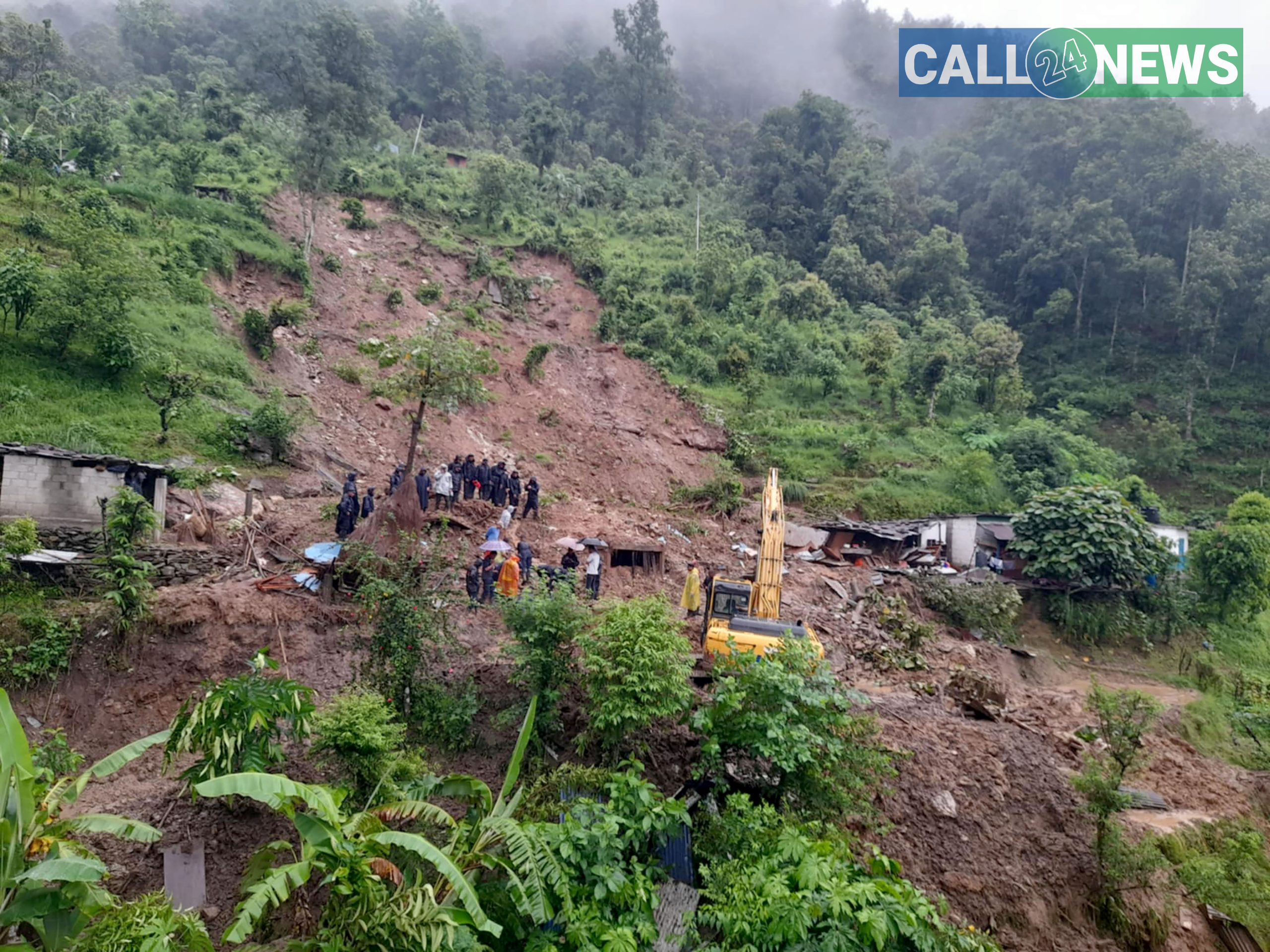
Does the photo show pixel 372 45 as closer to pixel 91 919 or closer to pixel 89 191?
pixel 89 191

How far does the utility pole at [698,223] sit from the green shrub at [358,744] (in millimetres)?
31303

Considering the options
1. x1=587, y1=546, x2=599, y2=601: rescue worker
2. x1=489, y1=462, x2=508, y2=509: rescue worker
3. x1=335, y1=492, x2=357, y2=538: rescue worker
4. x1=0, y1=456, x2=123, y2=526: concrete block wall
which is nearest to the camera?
x1=0, y1=456, x2=123, y2=526: concrete block wall

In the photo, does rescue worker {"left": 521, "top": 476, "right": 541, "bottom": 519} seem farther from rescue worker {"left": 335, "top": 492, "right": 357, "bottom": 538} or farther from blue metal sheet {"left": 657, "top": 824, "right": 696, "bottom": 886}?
blue metal sheet {"left": 657, "top": 824, "right": 696, "bottom": 886}

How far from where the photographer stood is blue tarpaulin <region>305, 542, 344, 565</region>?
1101 centimetres

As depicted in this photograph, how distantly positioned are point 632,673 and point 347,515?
6793 millimetres

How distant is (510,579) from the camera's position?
11930 millimetres

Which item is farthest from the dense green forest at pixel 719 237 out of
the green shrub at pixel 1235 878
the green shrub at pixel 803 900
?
the green shrub at pixel 1235 878

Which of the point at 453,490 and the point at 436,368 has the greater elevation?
the point at 436,368

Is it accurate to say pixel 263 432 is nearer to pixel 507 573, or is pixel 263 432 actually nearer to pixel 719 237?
pixel 507 573

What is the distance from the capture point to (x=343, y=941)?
17.0 ft

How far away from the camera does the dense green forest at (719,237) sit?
781 inches

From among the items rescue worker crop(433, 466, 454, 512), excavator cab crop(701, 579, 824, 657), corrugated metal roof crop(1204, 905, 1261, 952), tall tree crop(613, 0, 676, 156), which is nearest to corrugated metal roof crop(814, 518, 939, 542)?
excavator cab crop(701, 579, 824, 657)

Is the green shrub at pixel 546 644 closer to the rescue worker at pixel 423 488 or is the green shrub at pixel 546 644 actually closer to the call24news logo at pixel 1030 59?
the rescue worker at pixel 423 488

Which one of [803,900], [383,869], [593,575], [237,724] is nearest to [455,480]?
[593,575]
